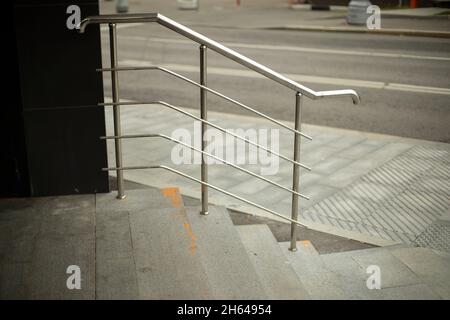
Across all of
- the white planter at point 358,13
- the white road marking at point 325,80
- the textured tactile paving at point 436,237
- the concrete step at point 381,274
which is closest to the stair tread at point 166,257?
the concrete step at point 381,274

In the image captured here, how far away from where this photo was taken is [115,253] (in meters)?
4.07

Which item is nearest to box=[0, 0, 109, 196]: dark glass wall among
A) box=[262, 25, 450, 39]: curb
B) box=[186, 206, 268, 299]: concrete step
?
box=[186, 206, 268, 299]: concrete step

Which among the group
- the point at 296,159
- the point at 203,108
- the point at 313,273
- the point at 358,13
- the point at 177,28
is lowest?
the point at 313,273

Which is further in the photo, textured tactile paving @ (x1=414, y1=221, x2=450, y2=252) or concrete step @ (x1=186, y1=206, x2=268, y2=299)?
textured tactile paving @ (x1=414, y1=221, x2=450, y2=252)

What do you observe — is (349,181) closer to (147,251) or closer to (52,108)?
(147,251)

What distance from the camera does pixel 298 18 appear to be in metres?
25.0

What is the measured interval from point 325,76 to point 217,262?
9.70m

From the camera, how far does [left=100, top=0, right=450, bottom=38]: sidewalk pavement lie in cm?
2059

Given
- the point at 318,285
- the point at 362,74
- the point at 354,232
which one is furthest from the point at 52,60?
the point at 362,74

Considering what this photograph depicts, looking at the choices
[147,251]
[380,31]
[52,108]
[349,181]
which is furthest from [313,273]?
[380,31]

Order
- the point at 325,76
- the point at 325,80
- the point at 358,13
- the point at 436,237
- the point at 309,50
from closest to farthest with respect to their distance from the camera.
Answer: the point at 436,237, the point at 325,80, the point at 325,76, the point at 309,50, the point at 358,13

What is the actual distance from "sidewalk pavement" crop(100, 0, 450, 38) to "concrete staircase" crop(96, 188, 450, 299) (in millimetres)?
15938

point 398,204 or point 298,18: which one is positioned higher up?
point 298,18

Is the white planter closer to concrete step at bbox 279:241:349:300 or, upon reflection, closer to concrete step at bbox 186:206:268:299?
concrete step at bbox 279:241:349:300
